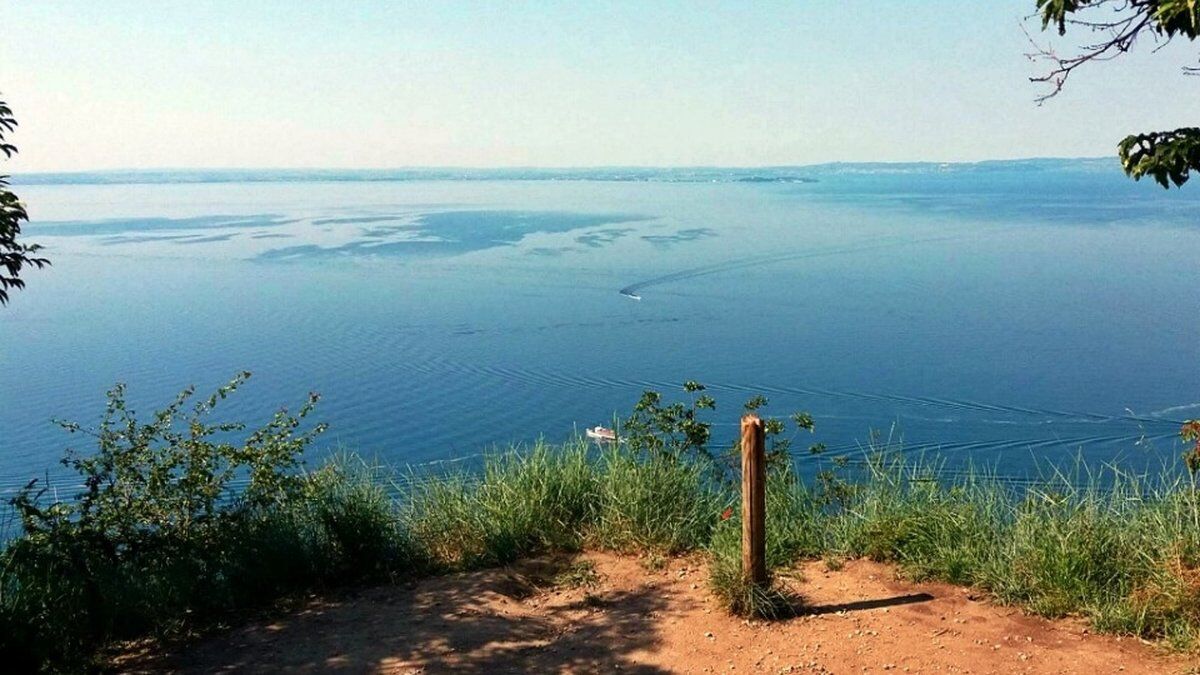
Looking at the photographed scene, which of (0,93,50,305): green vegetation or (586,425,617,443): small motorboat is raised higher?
(0,93,50,305): green vegetation

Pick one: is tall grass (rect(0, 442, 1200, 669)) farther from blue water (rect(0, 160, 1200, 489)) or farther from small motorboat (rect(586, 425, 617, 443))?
blue water (rect(0, 160, 1200, 489))

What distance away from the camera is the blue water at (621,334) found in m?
18.7

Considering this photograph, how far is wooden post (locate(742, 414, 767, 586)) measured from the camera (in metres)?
4.84

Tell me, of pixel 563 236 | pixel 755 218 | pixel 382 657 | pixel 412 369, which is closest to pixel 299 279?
pixel 412 369

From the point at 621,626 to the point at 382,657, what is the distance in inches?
51.7

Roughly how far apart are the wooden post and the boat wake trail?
26.4 meters

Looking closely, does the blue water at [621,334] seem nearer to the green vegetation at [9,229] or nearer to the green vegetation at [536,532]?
the green vegetation at [536,532]

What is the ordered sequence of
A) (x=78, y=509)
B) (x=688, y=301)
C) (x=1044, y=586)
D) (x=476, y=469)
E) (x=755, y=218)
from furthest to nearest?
1. (x=755, y=218)
2. (x=688, y=301)
3. (x=476, y=469)
4. (x=78, y=509)
5. (x=1044, y=586)

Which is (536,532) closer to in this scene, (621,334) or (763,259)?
(621,334)

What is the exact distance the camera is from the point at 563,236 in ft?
171

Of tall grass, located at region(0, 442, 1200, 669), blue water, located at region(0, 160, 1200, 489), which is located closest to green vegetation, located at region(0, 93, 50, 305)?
tall grass, located at region(0, 442, 1200, 669)

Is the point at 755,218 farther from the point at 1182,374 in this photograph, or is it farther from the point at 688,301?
the point at 1182,374

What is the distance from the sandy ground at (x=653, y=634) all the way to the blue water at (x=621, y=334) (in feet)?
16.2

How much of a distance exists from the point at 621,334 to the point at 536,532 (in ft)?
64.6
